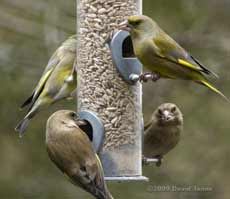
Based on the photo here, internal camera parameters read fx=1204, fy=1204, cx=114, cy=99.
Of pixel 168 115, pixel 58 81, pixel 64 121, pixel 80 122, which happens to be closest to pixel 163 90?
pixel 168 115

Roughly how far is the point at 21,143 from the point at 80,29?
4.92 metres

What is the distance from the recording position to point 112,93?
998 centimetres

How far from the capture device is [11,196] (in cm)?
1471

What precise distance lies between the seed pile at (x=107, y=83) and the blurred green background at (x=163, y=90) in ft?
12.7

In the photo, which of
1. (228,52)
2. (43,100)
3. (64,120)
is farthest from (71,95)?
(228,52)

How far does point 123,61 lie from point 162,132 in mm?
1218

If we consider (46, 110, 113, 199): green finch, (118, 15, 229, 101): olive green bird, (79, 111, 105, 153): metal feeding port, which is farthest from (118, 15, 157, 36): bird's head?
(46, 110, 113, 199): green finch

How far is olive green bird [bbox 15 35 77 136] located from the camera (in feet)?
35.6

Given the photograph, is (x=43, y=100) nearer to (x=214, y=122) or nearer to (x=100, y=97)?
(x=100, y=97)

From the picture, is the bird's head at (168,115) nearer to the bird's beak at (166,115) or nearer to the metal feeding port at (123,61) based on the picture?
the bird's beak at (166,115)

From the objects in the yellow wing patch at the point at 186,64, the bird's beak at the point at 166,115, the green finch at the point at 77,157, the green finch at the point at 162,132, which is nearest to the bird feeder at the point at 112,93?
the green finch at the point at 77,157

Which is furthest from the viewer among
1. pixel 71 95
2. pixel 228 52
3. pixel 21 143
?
pixel 21 143

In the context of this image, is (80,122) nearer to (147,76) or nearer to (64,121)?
(64,121)

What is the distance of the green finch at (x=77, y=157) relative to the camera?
31.6ft
